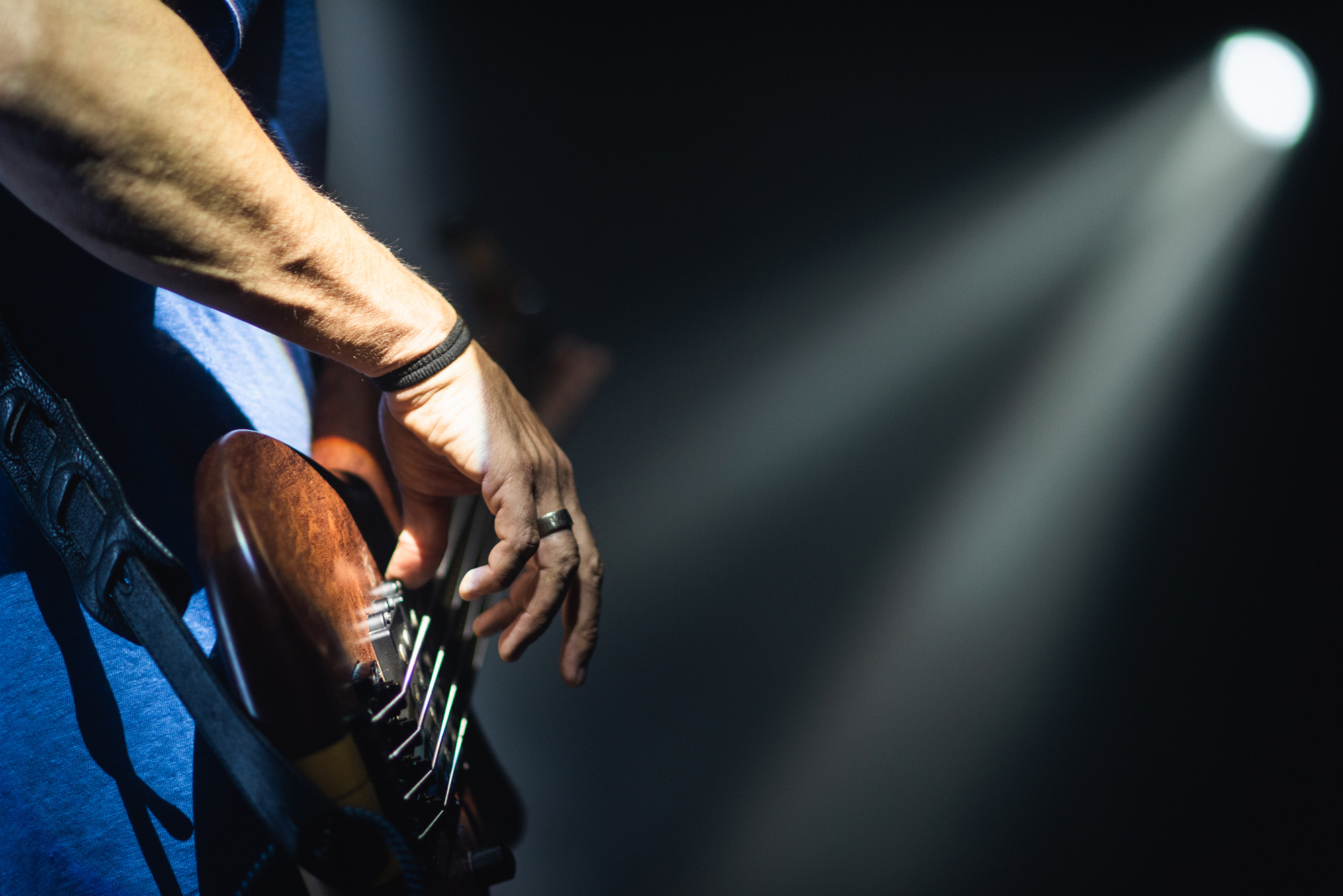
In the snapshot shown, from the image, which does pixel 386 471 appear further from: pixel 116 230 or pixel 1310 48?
pixel 1310 48

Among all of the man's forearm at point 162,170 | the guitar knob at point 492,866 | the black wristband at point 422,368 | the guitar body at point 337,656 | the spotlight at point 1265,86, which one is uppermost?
the spotlight at point 1265,86

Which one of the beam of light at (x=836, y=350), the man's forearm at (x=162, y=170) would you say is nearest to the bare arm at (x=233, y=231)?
the man's forearm at (x=162, y=170)

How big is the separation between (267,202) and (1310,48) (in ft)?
8.01

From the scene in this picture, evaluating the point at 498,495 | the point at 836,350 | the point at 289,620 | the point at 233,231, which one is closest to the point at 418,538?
the point at 498,495

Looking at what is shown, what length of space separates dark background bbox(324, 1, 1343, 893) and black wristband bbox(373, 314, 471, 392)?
3.99 ft

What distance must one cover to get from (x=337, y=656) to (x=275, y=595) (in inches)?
3.3

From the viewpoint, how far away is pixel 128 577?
0.44m

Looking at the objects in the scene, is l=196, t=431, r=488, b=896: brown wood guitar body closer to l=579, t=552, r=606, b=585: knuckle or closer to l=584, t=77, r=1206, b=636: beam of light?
l=579, t=552, r=606, b=585: knuckle

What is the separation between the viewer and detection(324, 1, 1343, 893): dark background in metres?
1.67

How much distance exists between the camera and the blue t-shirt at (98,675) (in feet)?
1.70

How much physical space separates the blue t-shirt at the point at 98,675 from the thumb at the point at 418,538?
210mm

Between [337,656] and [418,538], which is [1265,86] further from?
[337,656]

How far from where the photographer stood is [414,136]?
1.63 meters

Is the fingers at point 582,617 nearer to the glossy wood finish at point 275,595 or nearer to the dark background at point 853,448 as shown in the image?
the glossy wood finish at point 275,595
